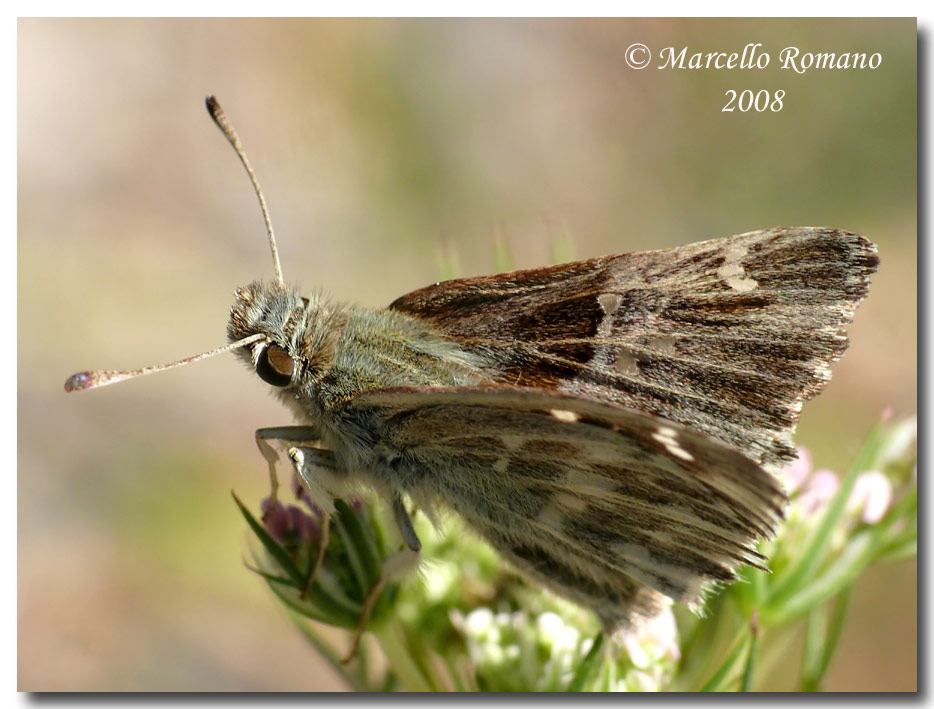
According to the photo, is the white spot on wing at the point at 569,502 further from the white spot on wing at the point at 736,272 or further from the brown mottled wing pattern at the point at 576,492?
Answer: the white spot on wing at the point at 736,272

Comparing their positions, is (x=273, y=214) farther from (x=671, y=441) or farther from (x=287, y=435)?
(x=671, y=441)

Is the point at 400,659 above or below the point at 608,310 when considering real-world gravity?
below

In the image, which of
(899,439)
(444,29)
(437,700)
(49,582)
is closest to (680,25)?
(444,29)

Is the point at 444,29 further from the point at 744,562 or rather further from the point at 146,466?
the point at 744,562

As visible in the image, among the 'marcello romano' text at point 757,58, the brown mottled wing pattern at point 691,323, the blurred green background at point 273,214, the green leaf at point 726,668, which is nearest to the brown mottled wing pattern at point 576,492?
the green leaf at point 726,668

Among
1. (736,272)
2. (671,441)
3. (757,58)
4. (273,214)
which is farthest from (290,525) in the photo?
(273,214)

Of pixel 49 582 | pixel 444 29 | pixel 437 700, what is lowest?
pixel 49 582
